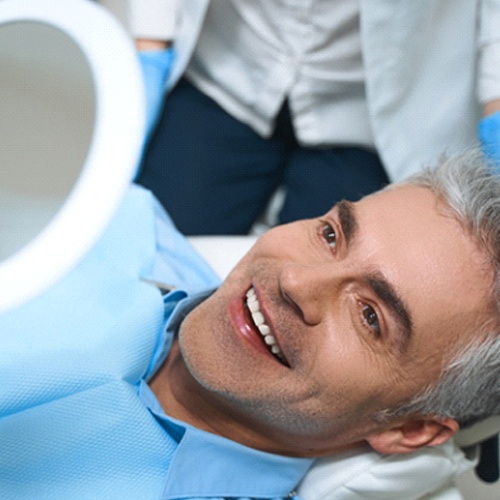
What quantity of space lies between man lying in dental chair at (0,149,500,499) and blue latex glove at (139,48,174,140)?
1.62 feet

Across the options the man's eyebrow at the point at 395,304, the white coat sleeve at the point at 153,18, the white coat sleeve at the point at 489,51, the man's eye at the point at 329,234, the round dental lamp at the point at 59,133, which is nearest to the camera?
the round dental lamp at the point at 59,133

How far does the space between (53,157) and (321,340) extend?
0.39 meters

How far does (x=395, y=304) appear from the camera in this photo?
0.89 m

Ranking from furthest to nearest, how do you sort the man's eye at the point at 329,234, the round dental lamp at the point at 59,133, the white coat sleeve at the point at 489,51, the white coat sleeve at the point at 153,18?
1. the white coat sleeve at the point at 153,18
2. the white coat sleeve at the point at 489,51
3. the man's eye at the point at 329,234
4. the round dental lamp at the point at 59,133

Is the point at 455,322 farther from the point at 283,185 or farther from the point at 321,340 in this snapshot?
the point at 283,185

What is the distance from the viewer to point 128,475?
0.94m

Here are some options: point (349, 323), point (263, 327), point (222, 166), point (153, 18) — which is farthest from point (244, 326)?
point (153, 18)

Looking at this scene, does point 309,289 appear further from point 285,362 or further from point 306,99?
point 306,99

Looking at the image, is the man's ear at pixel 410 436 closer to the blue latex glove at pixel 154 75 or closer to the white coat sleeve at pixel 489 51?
the white coat sleeve at pixel 489 51

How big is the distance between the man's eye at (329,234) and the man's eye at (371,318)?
0.10m

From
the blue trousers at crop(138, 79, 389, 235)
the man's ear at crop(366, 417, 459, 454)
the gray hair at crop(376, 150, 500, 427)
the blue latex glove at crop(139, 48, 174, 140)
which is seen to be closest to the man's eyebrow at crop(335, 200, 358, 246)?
the gray hair at crop(376, 150, 500, 427)

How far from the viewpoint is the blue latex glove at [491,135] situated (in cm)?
102

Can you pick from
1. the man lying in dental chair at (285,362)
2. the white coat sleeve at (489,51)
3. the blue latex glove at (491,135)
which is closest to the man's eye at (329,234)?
the man lying in dental chair at (285,362)

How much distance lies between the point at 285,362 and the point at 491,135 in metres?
0.44
